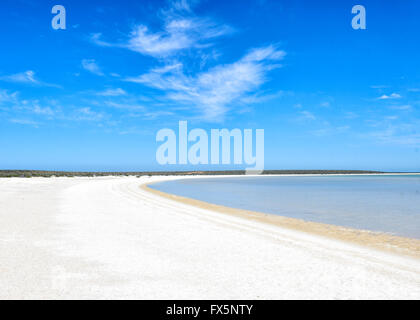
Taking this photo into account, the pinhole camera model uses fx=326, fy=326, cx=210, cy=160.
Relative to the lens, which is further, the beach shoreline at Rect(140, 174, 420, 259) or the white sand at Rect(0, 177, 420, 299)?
the beach shoreline at Rect(140, 174, 420, 259)

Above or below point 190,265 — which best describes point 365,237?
below

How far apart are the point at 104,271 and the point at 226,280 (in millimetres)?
2265

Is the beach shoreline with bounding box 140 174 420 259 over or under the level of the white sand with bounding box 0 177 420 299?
under

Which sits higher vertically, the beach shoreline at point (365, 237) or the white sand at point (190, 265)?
the white sand at point (190, 265)

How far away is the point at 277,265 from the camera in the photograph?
21.2ft

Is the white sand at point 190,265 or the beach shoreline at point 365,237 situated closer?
the white sand at point 190,265

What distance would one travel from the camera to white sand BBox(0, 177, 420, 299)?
4.96 m

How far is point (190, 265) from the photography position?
6.47m

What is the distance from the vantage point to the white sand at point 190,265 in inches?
195

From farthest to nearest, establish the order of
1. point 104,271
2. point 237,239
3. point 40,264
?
point 237,239
point 40,264
point 104,271

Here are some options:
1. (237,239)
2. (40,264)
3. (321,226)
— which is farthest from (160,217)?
(40,264)
